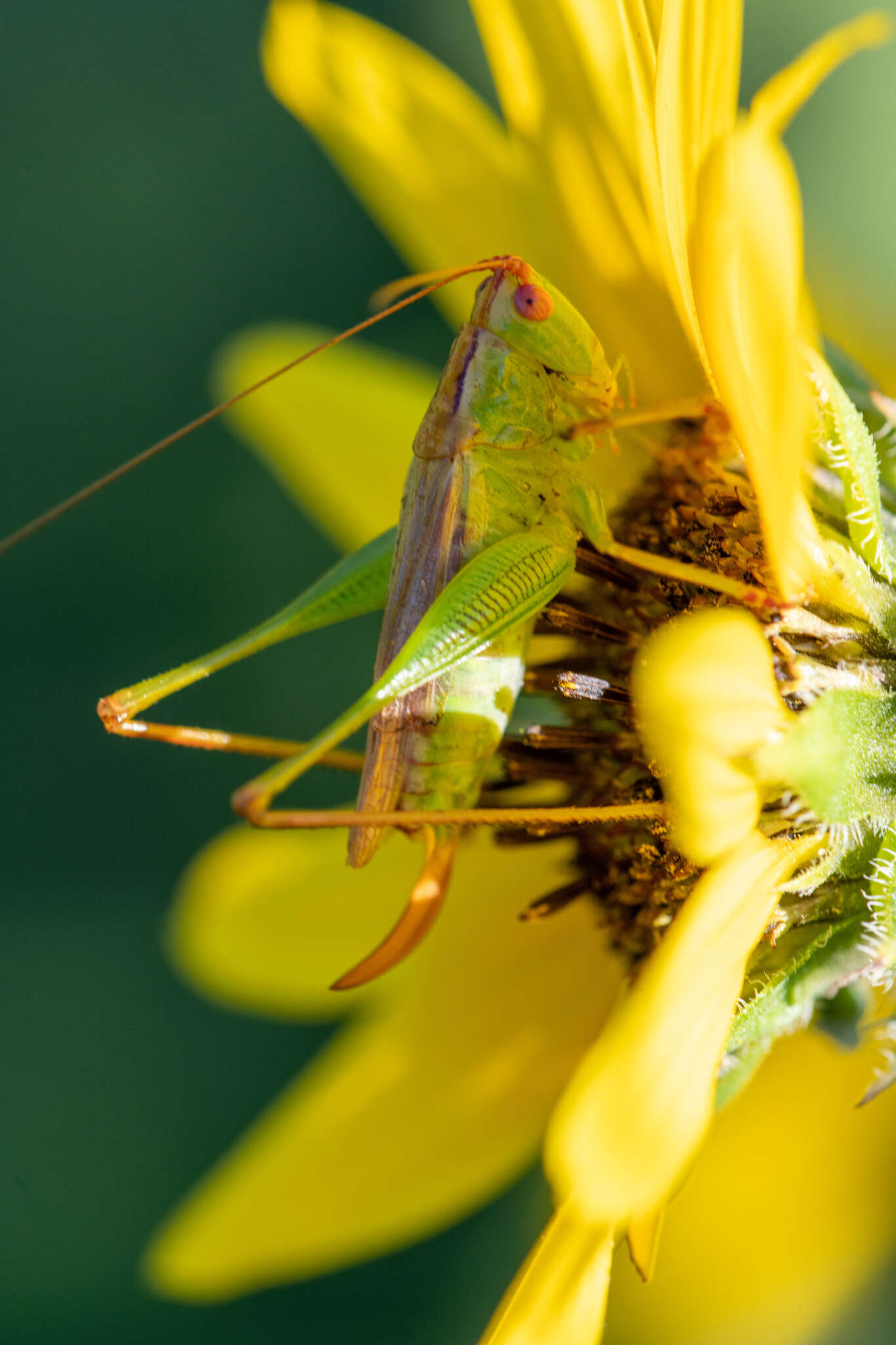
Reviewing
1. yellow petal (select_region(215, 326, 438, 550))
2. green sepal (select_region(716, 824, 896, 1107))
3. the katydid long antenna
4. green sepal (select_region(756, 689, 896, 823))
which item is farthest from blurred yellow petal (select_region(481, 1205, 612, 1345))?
yellow petal (select_region(215, 326, 438, 550))

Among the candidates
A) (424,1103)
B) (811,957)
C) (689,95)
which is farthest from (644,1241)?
(689,95)

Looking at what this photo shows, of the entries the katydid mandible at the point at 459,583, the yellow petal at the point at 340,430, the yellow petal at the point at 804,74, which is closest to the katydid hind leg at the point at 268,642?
the katydid mandible at the point at 459,583

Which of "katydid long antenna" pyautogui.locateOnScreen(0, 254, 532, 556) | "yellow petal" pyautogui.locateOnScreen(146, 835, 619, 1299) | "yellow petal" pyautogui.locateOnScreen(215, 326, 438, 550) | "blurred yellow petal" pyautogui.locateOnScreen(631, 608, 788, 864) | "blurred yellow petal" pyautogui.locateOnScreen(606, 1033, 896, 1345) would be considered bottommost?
"blurred yellow petal" pyautogui.locateOnScreen(606, 1033, 896, 1345)

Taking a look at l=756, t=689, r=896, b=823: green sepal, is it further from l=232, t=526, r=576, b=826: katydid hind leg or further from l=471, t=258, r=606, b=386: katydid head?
l=471, t=258, r=606, b=386: katydid head

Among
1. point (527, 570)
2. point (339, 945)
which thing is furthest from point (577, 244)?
point (339, 945)

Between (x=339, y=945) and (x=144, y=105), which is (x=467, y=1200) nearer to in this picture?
(x=339, y=945)

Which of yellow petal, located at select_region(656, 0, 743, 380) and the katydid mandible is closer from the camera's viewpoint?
yellow petal, located at select_region(656, 0, 743, 380)
